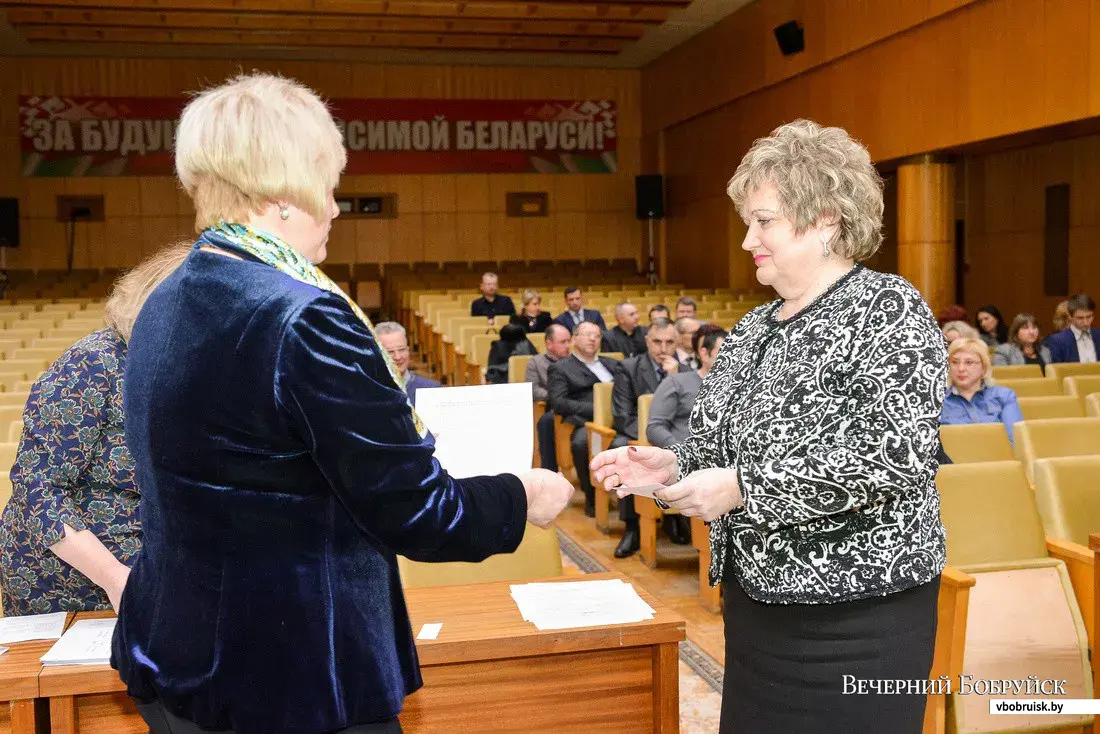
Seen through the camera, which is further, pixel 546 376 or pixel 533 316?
pixel 533 316

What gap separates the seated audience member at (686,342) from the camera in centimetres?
628

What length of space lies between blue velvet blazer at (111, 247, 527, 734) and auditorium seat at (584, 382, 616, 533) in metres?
4.44

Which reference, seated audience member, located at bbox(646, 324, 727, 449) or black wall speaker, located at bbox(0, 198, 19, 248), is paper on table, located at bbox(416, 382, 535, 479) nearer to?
seated audience member, located at bbox(646, 324, 727, 449)

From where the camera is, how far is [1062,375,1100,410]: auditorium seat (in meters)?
5.71

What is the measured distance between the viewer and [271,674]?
3.90 feet

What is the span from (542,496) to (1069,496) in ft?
8.43

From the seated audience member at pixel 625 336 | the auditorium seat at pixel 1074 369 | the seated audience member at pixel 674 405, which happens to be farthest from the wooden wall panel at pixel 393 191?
the seated audience member at pixel 674 405

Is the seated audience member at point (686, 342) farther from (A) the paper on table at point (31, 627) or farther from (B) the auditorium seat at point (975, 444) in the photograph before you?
(A) the paper on table at point (31, 627)

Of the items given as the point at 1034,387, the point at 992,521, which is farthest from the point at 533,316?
the point at 992,521

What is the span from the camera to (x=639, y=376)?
5.79 m

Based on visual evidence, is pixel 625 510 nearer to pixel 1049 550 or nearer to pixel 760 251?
pixel 1049 550

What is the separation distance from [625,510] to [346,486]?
436 centimetres

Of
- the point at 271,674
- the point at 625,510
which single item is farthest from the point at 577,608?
the point at 625,510

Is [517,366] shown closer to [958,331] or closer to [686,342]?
[686,342]
